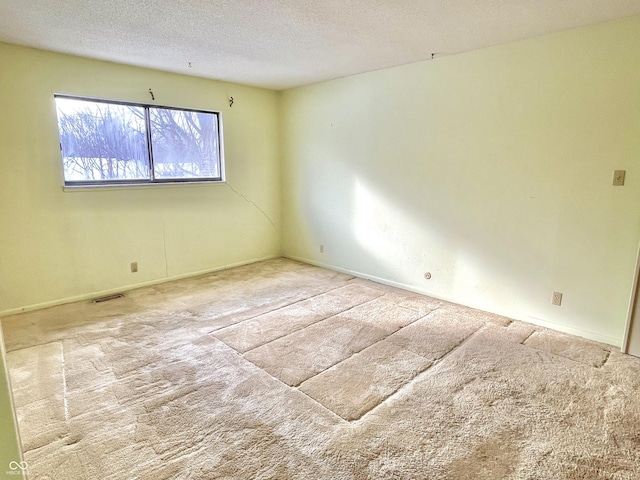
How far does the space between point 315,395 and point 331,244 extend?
286 cm

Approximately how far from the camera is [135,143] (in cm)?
402

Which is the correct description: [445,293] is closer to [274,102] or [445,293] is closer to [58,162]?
[274,102]

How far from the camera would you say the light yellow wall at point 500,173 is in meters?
2.69

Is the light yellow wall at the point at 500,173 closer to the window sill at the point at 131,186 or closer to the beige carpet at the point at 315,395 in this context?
the beige carpet at the point at 315,395

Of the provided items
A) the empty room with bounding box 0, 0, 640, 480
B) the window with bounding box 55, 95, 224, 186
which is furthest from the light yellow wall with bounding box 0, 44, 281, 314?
the window with bounding box 55, 95, 224, 186

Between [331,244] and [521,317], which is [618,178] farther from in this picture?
[331,244]

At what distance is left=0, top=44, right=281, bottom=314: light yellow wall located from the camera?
3.29 m

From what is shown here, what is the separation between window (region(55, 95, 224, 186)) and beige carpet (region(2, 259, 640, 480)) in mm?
1487

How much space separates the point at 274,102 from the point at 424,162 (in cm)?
255

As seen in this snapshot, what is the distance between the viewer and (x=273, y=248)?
18.2ft

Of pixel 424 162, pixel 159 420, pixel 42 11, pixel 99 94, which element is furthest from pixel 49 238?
pixel 424 162


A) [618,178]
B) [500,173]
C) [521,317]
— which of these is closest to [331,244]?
[500,173]

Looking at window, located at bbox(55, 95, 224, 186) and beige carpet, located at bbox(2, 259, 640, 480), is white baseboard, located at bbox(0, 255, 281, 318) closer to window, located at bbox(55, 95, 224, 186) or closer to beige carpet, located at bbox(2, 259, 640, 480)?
beige carpet, located at bbox(2, 259, 640, 480)

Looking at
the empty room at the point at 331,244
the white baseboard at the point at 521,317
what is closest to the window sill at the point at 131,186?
the empty room at the point at 331,244
